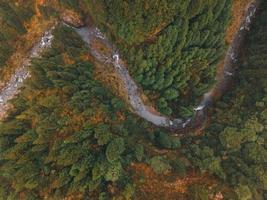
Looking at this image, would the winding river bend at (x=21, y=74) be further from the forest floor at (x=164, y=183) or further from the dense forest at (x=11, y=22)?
the forest floor at (x=164, y=183)

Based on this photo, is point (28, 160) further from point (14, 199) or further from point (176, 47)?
point (176, 47)

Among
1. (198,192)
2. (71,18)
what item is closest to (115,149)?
(198,192)

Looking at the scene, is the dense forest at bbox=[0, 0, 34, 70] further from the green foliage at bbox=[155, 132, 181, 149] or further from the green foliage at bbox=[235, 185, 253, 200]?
the green foliage at bbox=[235, 185, 253, 200]

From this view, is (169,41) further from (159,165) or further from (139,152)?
(159,165)

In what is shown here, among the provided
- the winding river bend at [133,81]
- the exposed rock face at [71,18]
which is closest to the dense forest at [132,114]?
the exposed rock face at [71,18]

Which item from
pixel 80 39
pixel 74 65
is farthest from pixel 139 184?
pixel 80 39

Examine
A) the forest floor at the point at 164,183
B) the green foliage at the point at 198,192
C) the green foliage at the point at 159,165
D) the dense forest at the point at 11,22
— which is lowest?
the green foliage at the point at 198,192
